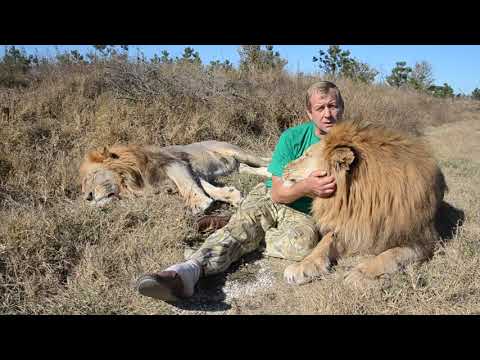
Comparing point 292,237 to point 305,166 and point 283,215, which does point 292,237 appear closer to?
point 283,215

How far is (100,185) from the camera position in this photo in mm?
5066

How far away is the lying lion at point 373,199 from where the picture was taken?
308 cm

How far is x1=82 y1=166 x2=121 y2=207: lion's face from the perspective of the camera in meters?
5.00

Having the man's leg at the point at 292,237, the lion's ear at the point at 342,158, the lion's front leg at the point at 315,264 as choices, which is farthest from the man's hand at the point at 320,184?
the man's leg at the point at 292,237

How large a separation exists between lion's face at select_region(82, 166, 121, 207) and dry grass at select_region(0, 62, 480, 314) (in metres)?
0.18

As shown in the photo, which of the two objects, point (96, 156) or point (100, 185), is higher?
point (96, 156)

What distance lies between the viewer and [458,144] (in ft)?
33.1

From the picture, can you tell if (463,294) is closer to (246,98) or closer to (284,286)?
(284,286)

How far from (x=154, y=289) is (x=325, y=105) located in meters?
2.12

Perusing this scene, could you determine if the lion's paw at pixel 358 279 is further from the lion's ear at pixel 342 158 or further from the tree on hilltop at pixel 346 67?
the tree on hilltop at pixel 346 67

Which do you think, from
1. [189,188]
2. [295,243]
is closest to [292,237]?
[295,243]

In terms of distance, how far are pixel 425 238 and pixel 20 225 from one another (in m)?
3.36

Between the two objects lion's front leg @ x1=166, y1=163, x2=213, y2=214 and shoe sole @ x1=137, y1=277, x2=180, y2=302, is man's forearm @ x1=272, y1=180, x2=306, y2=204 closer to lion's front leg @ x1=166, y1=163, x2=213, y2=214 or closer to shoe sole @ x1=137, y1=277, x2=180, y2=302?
shoe sole @ x1=137, y1=277, x2=180, y2=302
